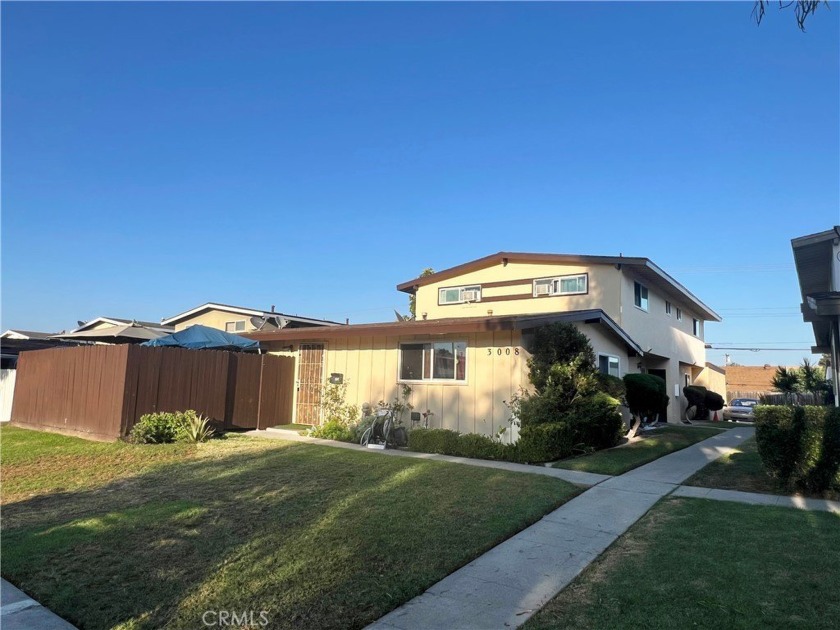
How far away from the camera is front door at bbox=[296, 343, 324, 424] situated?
49.4 feet

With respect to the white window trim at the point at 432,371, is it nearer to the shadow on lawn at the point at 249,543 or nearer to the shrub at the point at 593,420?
the shrub at the point at 593,420

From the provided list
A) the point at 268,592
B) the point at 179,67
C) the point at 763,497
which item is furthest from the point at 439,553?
the point at 179,67

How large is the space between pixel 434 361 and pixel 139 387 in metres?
6.69

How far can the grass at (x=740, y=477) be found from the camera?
802cm

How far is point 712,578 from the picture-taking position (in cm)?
456

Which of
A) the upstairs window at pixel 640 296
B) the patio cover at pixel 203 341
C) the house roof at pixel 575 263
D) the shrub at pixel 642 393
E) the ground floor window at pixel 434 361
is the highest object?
the house roof at pixel 575 263

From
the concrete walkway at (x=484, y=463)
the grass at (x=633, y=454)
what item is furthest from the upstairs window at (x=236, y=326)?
the grass at (x=633, y=454)

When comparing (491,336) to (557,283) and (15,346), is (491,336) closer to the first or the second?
(557,283)

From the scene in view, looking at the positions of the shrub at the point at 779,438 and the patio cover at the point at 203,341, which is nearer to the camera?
the shrub at the point at 779,438

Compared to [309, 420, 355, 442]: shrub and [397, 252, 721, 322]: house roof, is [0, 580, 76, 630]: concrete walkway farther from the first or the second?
[397, 252, 721, 322]: house roof

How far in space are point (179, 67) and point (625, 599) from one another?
13730 millimetres

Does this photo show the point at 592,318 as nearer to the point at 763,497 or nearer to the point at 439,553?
the point at 763,497

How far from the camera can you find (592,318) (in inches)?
511

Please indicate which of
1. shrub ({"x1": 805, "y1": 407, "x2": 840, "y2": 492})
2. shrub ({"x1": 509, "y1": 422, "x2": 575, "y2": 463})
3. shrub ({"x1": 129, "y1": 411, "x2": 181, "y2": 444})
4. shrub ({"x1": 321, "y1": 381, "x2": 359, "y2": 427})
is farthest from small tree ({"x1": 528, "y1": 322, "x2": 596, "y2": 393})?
shrub ({"x1": 129, "y1": 411, "x2": 181, "y2": 444})
